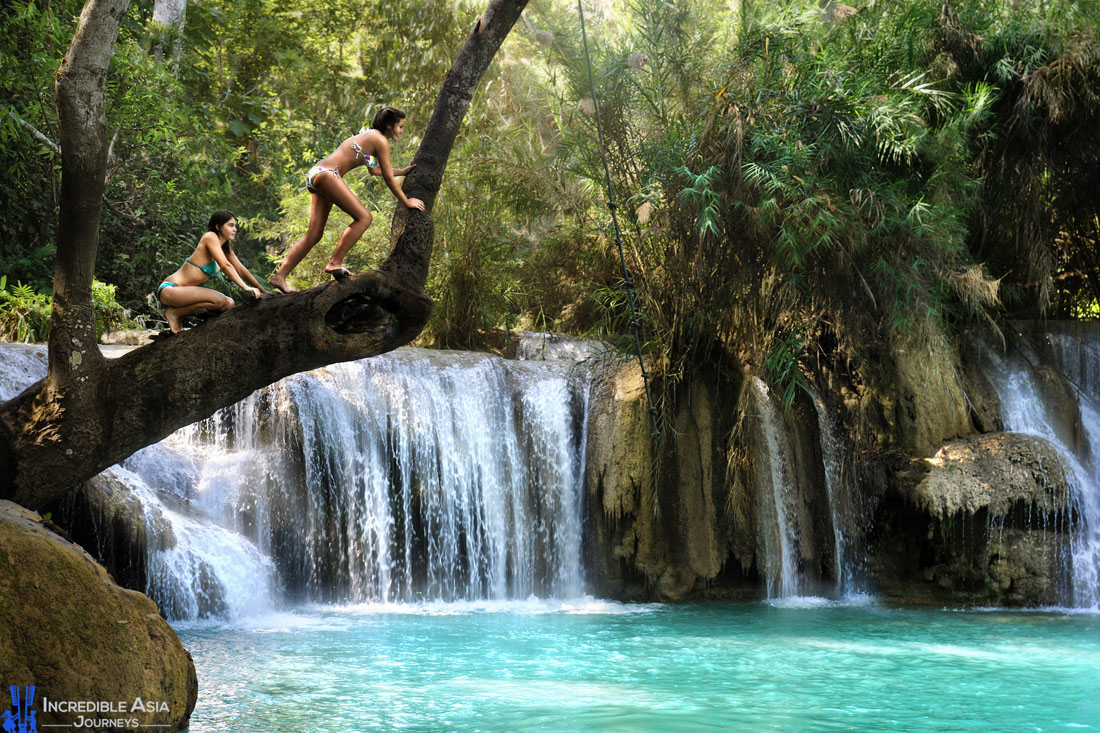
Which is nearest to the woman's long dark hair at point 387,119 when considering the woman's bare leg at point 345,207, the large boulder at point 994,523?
the woman's bare leg at point 345,207

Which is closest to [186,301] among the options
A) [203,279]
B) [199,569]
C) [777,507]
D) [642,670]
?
[203,279]

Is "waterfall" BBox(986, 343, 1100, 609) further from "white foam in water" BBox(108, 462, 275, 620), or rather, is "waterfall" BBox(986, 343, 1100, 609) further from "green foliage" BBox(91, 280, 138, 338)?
"green foliage" BBox(91, 280, 138, 338)

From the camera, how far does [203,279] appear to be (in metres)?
5.72

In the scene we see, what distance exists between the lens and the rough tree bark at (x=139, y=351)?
4859 mm

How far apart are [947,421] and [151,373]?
9.29m

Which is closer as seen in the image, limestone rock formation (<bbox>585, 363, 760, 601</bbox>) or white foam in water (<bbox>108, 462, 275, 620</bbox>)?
white foam in water (<bbox>108, 462, 275, 620</bbox>)

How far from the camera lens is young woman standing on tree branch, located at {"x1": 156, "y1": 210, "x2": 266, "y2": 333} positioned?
217 inches

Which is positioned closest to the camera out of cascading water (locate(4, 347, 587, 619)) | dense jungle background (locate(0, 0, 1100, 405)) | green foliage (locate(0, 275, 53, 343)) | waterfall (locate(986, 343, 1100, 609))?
cascading water (locate(4, 347, 587, 619))

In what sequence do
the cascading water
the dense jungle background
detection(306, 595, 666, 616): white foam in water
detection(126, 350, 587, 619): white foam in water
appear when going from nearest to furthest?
the cascading water, detection(306, 595, 666, 616): white foam in water, detection(126, 350, 587, 619): white foam in water, the dense jungle background

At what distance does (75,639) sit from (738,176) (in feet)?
25.1

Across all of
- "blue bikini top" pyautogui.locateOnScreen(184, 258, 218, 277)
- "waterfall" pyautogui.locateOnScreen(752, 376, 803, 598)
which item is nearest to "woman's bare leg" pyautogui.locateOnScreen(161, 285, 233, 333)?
"blue bikini top" pyautogui.locateOnScreen(184, 258, 218, 277)

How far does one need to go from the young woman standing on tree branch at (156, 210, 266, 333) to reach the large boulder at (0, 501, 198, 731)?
137 centimetres

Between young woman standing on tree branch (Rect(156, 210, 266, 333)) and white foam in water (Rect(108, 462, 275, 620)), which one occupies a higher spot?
young woman standing on tree branch (Rect(156, 210, 266, 333))

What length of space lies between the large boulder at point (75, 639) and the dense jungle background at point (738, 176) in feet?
19.7
